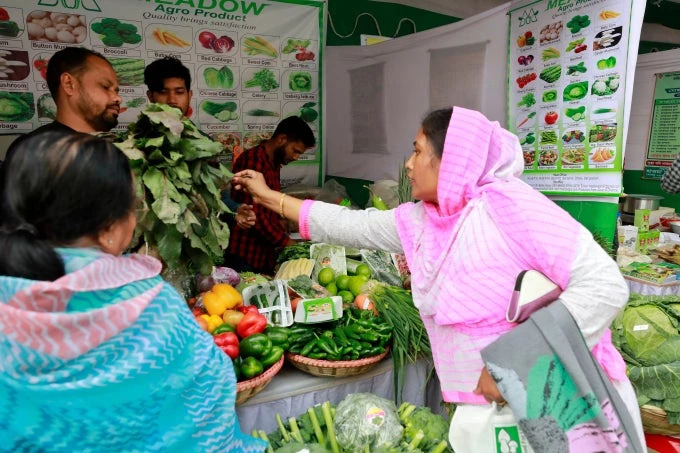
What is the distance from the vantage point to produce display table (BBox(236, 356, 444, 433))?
2141 millimetres

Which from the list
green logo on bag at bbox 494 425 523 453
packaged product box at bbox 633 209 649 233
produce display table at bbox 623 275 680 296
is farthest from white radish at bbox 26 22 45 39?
packaged product box at bbox 633 209 649 233

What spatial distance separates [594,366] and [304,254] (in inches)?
92.0

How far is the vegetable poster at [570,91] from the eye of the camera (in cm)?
301

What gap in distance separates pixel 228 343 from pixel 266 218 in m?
1.74

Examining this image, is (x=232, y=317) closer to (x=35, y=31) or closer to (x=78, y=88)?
(x=78, y=88)

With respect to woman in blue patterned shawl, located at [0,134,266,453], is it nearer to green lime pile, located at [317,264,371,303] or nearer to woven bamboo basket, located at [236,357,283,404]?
woven bamboo basket, located at [236,357,283,404]

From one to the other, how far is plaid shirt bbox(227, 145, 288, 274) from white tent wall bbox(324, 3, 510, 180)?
1.81 meters

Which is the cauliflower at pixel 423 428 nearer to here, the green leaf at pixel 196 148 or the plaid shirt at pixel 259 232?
the green leaf at pixel 196 148

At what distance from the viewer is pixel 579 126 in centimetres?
327

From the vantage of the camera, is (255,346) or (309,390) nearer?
(255,346)

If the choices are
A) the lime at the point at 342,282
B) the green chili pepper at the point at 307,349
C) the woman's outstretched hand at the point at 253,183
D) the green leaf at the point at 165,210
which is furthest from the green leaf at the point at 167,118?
the lime at the point at 342,282

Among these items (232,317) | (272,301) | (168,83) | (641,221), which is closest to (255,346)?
(232,317)

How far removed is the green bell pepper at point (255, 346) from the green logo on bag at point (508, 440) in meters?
1.03

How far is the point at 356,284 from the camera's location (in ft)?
9.67
